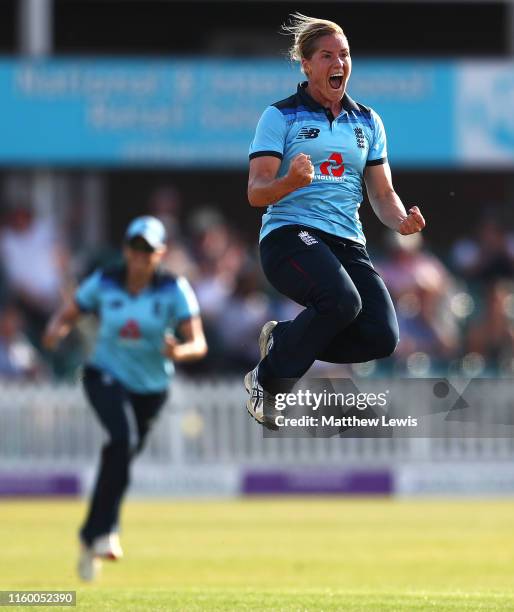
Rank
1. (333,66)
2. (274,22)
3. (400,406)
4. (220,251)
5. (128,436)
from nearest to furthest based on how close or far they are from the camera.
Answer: (333,66)
(128,436)
(400,406)
(220,251)
(274,22)

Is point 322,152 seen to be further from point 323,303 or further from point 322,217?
point 323,303

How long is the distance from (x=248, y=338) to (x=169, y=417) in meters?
1.44

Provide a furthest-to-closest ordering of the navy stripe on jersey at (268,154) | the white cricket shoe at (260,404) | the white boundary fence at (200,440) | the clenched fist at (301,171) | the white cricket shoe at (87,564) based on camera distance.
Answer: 1. the white boundary fence at (200,440)
2. the white cricket shoe at (87,564)
3. the white cricket shoe at (260,404)
4. the navy stripe on jersey at (268,154)
5. the clenched fist at (301,171)

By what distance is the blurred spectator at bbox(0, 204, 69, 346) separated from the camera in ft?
63.1

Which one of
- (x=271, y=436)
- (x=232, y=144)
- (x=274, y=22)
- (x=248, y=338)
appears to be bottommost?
(x=271, y=436)

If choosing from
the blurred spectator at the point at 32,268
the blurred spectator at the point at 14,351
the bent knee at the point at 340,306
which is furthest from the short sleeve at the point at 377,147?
the blurred spectator at the point at 32,268

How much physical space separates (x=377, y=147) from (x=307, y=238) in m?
0.75

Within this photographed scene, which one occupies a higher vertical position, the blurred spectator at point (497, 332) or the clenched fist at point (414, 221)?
the clenched fist at point (414, 221)

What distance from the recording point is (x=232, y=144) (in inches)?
Answer: 814

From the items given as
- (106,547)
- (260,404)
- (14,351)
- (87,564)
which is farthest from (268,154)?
(14,351)

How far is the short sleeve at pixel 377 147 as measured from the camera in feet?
29.4

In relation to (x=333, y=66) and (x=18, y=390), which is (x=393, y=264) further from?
(x=333, y=66)

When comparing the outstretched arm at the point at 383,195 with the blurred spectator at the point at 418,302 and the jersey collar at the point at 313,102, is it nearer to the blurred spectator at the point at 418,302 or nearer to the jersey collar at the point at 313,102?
the jersey collar at the point at 313,102

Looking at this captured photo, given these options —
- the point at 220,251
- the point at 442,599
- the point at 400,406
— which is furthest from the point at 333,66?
the point at 220,251
